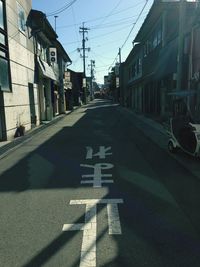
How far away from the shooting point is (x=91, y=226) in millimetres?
4133

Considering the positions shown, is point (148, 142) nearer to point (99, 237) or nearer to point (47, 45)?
point (99, 237)

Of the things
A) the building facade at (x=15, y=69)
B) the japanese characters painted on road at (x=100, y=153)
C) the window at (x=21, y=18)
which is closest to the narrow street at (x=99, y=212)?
the japanese characters painted on road at (x=100, y=153)

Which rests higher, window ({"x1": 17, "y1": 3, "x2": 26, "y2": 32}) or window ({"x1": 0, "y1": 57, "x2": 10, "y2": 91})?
window ({"x1": 17, "y1": 3, "x2": 26, "y2": 32})

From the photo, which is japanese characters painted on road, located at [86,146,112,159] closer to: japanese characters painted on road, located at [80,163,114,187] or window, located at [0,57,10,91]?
japanese characters painted on road, located at [80,163,114,187]

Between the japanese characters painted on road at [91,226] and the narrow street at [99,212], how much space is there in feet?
0.04

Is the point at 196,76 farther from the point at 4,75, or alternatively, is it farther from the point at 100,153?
the point at 4,75

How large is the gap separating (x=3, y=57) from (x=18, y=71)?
2.18 meters

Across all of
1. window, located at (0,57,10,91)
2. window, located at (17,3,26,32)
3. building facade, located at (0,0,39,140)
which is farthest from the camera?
window, located at (17,3,26,32)

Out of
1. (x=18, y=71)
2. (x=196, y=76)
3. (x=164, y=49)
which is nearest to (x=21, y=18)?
(x=18, y=71)

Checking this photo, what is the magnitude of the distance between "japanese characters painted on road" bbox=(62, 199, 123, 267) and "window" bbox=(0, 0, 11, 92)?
8.13 m

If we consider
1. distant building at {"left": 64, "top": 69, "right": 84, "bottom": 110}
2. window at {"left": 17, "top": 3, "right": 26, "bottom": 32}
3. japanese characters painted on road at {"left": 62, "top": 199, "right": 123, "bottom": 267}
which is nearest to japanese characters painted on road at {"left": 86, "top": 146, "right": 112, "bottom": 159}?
japanese characters painted on road at {"left": 62, "top": 199, "right": 123, "bottom": 267}

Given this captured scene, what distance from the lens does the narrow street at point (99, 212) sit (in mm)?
3400

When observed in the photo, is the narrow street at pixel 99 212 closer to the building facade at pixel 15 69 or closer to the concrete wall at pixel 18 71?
the building facade at pixel 15 69

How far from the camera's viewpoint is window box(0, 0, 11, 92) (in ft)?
38.1
